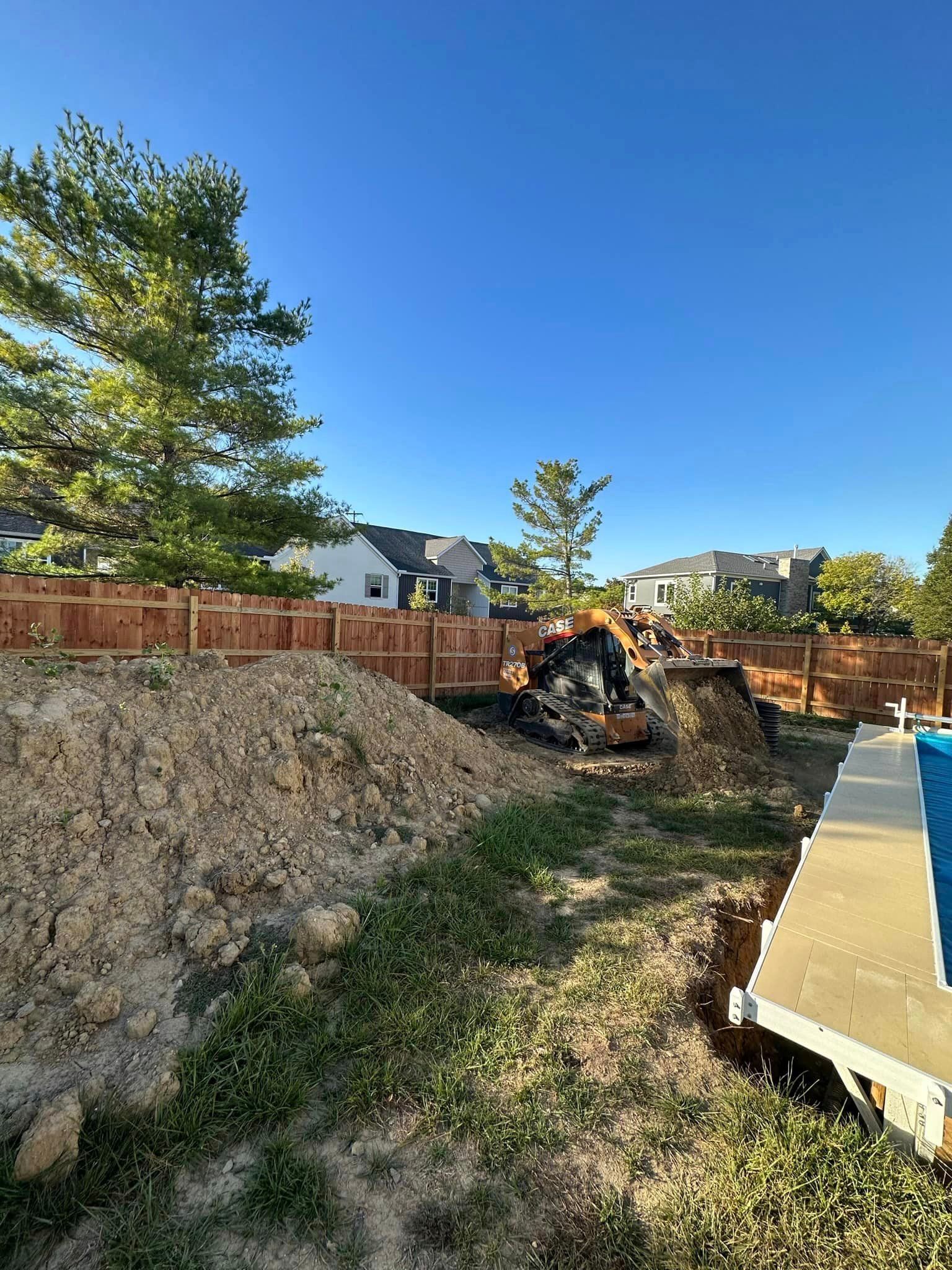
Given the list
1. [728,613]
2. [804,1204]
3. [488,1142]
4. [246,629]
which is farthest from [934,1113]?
[728,613]

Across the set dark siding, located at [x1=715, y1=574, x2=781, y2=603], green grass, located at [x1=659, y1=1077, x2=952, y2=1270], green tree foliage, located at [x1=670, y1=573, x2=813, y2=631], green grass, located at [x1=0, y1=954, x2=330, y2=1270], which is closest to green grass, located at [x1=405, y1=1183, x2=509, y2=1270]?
green grass, located at [x1=659, y1=1077, x2=952, y2=1270]

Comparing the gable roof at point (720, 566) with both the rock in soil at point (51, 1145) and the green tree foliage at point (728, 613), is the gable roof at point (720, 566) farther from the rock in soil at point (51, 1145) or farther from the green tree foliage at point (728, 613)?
the rock in soil at point (51, 1145)

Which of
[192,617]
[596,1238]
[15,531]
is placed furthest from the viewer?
[15,531]

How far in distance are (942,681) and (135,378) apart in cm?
1606

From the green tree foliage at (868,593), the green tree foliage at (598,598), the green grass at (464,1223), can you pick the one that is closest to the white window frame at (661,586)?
the green tree foliage at (598,598)

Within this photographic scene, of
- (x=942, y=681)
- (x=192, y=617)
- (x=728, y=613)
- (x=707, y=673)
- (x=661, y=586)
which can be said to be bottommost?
(x=942, y=681)

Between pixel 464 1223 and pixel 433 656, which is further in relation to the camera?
pixel 433 656

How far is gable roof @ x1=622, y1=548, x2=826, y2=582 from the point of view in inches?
1235

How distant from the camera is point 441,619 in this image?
12.4 m

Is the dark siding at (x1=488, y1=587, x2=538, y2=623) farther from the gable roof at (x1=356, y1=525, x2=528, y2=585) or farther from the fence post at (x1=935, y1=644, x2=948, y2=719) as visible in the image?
the fence post at (x1=935, y1=644, x2=948, y2=719)

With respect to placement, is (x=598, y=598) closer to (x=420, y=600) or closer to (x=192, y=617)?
(x=420, y=600)

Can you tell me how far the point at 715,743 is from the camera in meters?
7.25

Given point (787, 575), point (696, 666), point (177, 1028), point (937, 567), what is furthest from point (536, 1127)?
point (787, 575)

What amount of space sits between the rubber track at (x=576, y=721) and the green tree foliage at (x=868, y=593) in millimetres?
22835
